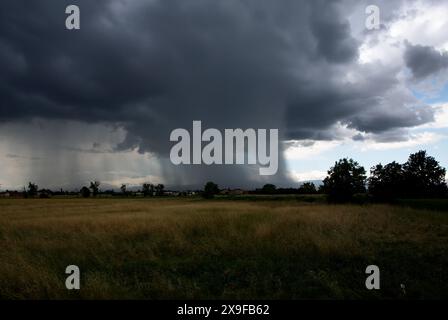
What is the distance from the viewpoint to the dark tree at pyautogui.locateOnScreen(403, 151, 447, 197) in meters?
80.0

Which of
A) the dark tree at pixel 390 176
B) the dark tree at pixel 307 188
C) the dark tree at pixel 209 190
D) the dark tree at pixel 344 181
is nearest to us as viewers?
the dark tree at pixel 344 181

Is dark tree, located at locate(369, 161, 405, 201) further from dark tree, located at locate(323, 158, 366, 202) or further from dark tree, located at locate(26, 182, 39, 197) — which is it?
dark tree, located at locate(26, 182, 39, 197)

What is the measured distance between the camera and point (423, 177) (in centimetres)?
8988

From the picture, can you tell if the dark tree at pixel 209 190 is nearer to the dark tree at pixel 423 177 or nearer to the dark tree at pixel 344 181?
the dark tree at pixel 344 181

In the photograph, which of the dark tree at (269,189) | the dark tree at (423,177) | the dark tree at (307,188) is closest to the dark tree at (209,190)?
the dark tree at (269,189)

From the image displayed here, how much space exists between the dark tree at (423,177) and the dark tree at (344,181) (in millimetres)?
21251

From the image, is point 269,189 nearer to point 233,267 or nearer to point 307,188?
point 307,188

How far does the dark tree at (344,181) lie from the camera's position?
2265 inches

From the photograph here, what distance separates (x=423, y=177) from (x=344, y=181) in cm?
4548

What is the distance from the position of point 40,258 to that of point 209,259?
4885 mm

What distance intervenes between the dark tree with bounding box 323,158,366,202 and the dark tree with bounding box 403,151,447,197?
21251 mm

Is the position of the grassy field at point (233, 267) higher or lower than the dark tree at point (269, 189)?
higher

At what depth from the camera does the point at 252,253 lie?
9.02 meters
